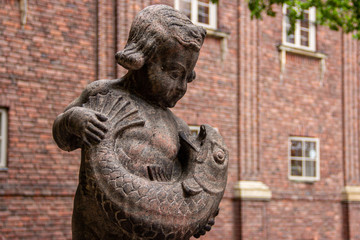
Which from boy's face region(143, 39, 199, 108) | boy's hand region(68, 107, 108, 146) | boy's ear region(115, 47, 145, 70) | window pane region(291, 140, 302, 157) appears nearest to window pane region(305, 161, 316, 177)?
window pane region(291, 140, 302, 157)

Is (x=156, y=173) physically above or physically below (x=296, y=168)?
above

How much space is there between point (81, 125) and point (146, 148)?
0.34 metres

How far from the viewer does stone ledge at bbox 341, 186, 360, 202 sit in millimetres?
14297

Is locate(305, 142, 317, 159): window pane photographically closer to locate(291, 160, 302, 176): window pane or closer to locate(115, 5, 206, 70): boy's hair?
locate(291, 160, 302, 176): window pane

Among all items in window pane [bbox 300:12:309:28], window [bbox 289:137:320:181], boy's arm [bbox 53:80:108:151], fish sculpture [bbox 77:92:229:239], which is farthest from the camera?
window pane [bbox 300:12:309:28]

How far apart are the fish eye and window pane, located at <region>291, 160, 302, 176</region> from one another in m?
11.2

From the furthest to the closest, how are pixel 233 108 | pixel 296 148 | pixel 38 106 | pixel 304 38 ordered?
1. pixel 304 38
2. pixel 296 148
3. pixel 233 108
4. pixel 38 106

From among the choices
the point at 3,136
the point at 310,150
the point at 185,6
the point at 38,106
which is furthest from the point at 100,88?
the point at 310,150

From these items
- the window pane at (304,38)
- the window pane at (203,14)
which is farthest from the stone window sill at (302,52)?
the window pane at (203,14)

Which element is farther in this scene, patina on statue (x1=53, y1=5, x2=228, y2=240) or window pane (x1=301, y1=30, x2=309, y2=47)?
window pane (x1=301, y1=30, x2=309, y2=47)

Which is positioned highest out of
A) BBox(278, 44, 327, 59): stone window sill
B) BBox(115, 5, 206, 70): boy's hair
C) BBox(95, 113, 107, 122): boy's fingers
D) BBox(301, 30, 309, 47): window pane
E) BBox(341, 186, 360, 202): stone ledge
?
BBox(301, 30, 309, 47): window pane

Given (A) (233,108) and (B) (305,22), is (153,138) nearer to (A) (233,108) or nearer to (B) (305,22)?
(A) (233,108)

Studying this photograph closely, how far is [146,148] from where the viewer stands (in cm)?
273

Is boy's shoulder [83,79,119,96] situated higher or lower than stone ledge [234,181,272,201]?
higher
